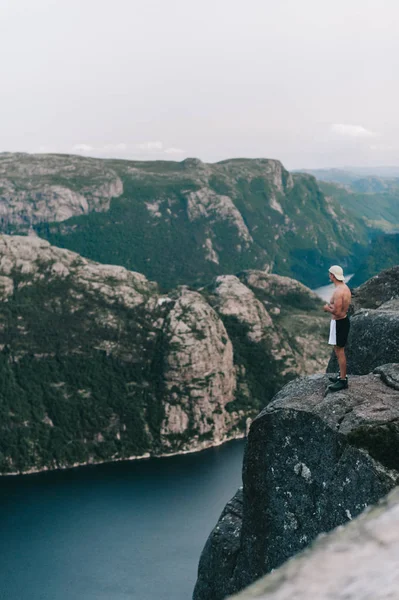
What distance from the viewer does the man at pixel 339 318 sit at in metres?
27.0

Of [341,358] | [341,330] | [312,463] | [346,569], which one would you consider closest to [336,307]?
[341,330]

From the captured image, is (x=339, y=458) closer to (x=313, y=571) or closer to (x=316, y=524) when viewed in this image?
(x=316, y=524)

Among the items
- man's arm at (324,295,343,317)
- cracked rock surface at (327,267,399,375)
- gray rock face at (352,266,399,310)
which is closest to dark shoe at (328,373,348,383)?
man's arm at (324,295,343,317)

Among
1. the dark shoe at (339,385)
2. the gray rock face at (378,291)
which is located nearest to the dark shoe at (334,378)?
the dark shoe at (339,385)

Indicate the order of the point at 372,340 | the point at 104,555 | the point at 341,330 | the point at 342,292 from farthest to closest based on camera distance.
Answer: the point at 104,555, the point at 372,340, the point at 341,330, the point at 342,292

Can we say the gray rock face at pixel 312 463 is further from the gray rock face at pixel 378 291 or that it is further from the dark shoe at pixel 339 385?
the gray rock face at pixel 378 291

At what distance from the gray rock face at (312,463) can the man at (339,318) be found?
767 mm

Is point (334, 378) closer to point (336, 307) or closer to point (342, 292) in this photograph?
point (336, 307)

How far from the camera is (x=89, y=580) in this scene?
160 m

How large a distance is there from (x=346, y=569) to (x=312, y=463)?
22086 millimetres

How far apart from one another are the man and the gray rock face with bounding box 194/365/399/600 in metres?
0.77

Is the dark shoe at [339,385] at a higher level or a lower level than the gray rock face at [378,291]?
lower

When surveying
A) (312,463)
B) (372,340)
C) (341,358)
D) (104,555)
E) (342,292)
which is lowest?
(104,555)

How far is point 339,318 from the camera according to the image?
28.1 meters
